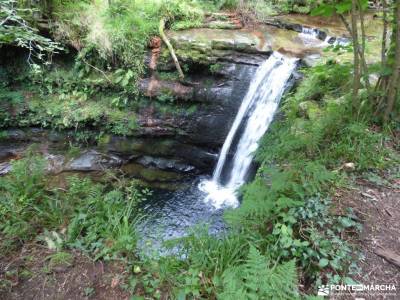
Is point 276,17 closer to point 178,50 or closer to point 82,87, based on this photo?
point 178,50

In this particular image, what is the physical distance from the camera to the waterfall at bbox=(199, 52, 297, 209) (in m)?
5.75

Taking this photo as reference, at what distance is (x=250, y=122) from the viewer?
6.02 m

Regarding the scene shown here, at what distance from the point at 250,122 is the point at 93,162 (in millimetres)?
3357

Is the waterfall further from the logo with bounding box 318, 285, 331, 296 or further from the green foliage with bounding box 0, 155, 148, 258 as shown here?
the logo with bounding box 318, 285, 331, 296

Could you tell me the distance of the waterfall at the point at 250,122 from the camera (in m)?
5.75

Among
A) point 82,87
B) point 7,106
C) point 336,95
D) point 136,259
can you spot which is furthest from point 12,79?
point 336,95


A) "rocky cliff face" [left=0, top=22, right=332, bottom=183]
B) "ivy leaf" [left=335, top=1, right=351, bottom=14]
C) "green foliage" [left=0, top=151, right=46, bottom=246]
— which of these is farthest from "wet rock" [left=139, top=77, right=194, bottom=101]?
"ivy leaf" [left=335, top=1, right=351, bottom=14]

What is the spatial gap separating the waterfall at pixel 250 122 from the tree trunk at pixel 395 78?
2.53 meters

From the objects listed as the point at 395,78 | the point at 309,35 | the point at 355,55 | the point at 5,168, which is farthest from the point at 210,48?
the point at 5,168

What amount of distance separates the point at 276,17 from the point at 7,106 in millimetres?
7747

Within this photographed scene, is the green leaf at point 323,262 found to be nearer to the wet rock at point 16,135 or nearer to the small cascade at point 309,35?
the small cascade at point 309,35

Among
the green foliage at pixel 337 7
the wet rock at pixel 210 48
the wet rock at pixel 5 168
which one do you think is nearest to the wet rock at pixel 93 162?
the wet rock at pixel 5 168

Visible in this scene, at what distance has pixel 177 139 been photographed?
6691 mm

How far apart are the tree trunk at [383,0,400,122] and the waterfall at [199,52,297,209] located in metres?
2.53
